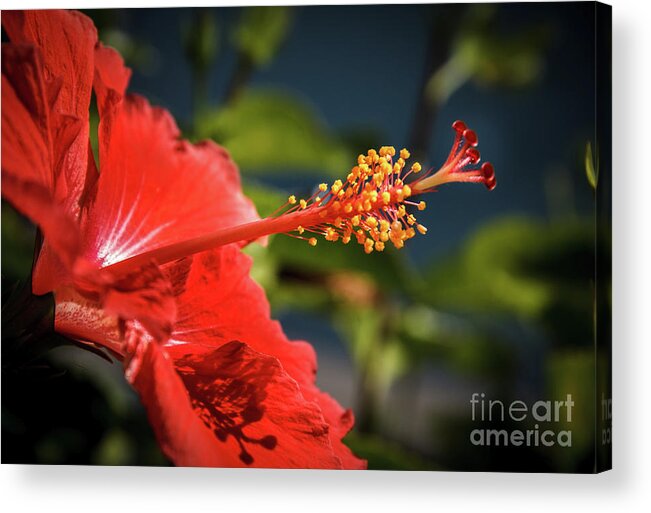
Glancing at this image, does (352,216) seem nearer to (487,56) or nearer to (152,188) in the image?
(152,188)

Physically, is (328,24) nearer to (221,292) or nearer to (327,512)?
(221,292)

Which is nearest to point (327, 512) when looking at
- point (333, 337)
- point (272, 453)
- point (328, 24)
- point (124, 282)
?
point (333, 337)

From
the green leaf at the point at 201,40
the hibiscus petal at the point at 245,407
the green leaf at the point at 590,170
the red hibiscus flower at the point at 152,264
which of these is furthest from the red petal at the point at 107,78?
the green leaf at the point at 590,170

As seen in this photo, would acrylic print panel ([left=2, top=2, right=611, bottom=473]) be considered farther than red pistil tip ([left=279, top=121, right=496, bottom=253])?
Yes

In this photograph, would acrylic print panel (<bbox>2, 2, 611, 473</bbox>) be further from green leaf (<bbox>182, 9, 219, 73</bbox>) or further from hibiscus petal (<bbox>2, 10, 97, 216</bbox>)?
hibiscus petal (<bbox>2, 10, 97, 216</bbox>)

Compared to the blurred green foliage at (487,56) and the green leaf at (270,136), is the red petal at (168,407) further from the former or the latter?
the blurred green foliage at (487,56)

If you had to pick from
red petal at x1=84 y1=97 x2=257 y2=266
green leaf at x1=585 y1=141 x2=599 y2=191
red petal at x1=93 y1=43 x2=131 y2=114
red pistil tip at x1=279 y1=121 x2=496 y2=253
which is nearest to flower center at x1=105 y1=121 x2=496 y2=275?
red pistil tip at x1=279 y1=121 x2=496 y2=253
